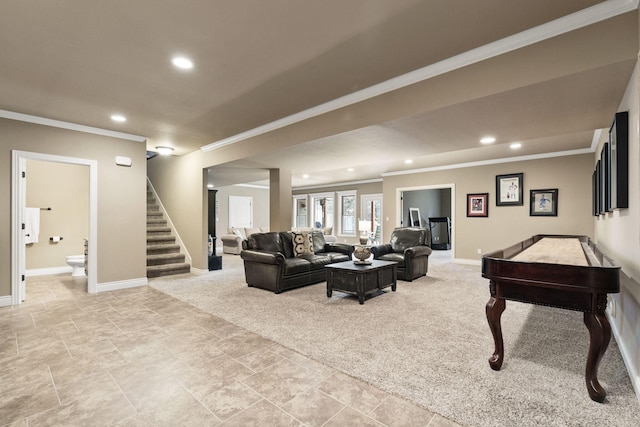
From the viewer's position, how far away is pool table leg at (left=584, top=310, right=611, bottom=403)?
1.95 meters

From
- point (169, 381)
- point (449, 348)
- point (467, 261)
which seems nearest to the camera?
point (169, 381)

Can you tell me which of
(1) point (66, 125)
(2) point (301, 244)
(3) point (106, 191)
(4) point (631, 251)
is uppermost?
(1) point (66, 125)

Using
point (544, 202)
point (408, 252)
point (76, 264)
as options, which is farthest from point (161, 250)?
point (544, 202)

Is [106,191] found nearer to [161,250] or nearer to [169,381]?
[161,250]

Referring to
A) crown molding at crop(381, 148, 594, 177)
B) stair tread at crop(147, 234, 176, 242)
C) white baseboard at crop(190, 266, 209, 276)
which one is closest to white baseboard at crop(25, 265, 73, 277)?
stair tread at crop(147, 234, 176, 242)

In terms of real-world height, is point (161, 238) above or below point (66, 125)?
below

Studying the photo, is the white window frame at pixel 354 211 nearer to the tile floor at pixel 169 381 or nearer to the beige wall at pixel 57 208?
the beige wall at pixel 57 208

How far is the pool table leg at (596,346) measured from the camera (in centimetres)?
195

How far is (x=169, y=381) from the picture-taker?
2.23 meters

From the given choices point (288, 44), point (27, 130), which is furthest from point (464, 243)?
point (27, 130)

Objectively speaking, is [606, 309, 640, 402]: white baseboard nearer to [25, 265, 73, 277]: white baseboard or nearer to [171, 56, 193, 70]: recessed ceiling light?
[171, 56, 193, 70]: recessed ceiling light

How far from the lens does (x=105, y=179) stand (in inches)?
201

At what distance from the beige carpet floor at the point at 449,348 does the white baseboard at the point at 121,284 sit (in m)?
1.10

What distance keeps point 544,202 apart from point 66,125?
8756 mm
